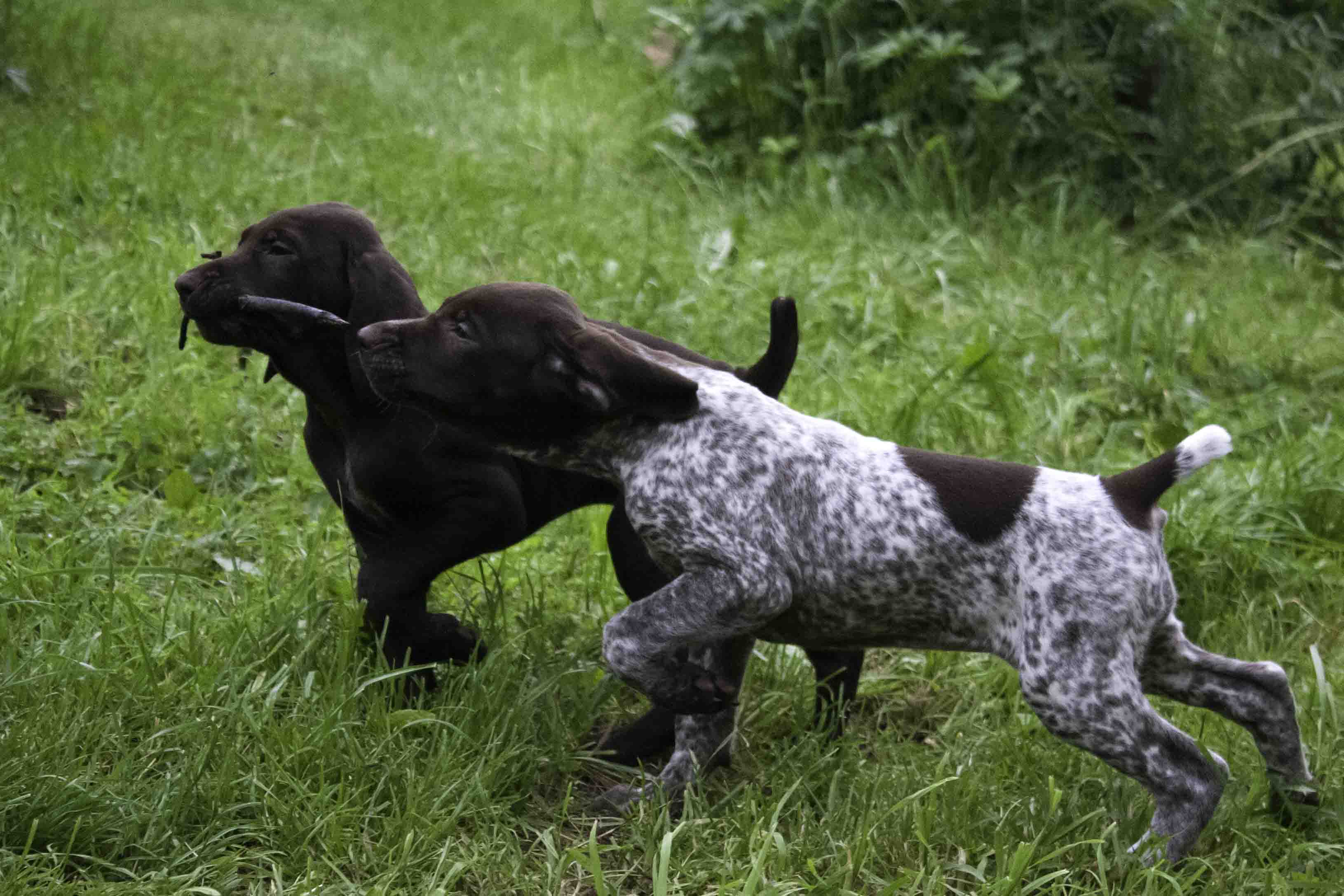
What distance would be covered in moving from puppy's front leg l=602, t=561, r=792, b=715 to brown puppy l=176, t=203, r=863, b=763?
54 cm

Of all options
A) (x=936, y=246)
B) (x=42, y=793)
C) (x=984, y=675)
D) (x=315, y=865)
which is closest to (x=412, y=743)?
(x=315, y=865)

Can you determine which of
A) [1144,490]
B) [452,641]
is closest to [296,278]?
[452,641]

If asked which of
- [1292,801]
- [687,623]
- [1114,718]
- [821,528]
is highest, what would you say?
[821,528]

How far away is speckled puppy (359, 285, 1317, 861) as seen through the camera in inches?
123

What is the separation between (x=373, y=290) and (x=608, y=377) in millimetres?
730

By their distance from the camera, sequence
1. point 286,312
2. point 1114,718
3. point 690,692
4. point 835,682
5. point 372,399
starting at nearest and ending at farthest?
point 1114,718
point 690,692
point 286,312
point 372,399
point 835,682

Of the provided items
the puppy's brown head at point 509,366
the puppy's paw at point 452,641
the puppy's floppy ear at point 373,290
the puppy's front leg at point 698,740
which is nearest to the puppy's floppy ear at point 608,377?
the puppy's brown head at point 509,366

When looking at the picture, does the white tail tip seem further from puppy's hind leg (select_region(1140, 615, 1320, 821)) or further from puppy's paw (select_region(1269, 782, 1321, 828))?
puppy's paw (select_region(1269, 782, 1321, 828))

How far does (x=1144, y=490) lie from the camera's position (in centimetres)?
323

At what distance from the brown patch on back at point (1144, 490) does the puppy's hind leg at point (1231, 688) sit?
12.4 inches

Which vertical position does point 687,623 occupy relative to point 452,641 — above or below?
above

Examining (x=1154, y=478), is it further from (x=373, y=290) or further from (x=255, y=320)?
(x=255, y=320)

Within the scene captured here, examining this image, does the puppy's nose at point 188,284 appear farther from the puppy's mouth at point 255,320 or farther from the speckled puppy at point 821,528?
the speckled puppy at point 821,528

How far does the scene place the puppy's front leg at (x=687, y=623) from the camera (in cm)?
315
